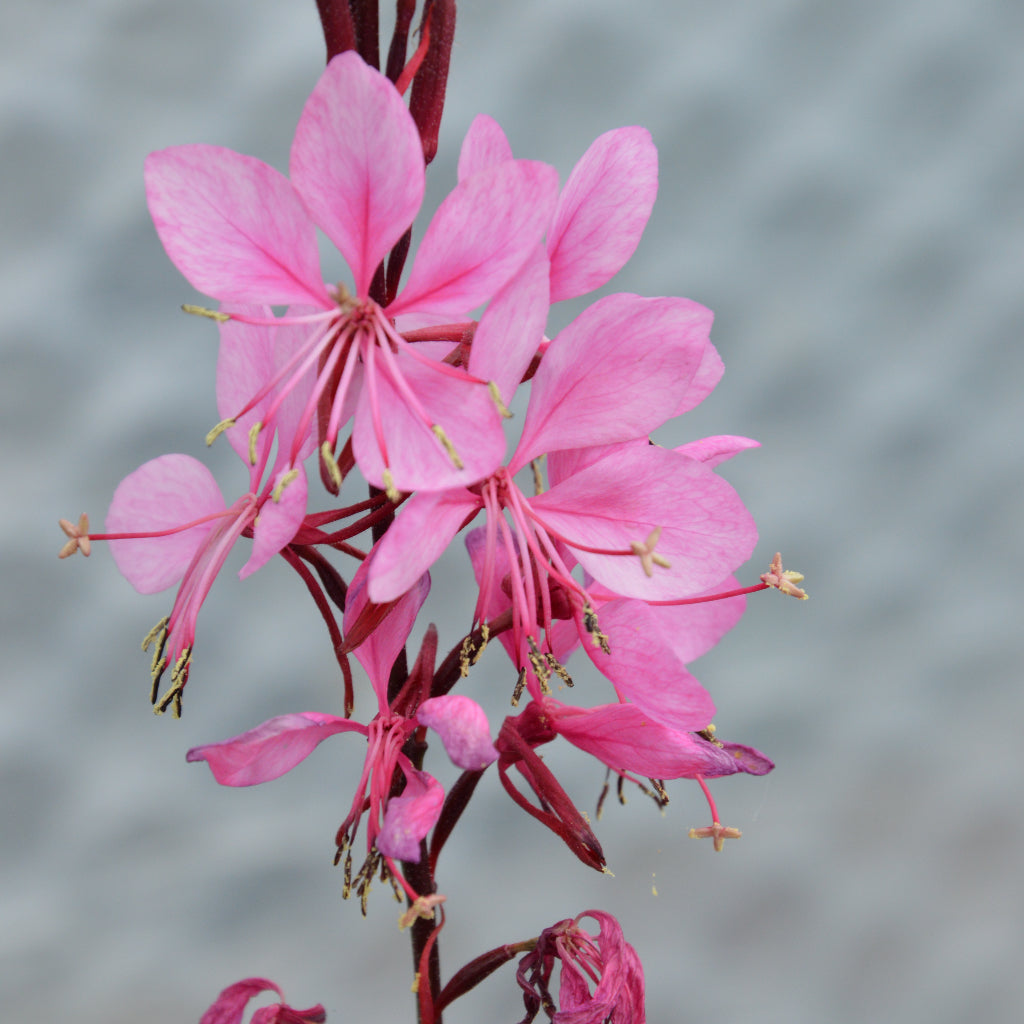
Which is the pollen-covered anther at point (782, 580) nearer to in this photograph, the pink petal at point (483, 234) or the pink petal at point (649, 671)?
the pink petal at point (649, 671)

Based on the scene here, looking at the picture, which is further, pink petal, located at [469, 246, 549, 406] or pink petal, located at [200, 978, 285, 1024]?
pink petal, located at [200, 978, 285, 1024]

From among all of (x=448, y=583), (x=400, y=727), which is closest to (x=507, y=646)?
(x=400, y=727)

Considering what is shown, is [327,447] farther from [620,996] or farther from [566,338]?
[620,996]

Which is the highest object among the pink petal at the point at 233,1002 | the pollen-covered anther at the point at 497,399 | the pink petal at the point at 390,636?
the pollen-covered anther at the point at 497,399

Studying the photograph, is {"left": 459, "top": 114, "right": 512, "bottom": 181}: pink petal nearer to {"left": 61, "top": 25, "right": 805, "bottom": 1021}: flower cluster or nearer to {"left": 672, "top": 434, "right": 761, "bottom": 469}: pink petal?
{"left": 61, "top": 25, "right": 805, "bottom": 1021}: flower cluster

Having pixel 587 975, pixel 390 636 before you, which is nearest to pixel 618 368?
pixel 390 636

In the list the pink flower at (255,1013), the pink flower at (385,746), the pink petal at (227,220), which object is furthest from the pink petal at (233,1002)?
the pink petal at (227,220)

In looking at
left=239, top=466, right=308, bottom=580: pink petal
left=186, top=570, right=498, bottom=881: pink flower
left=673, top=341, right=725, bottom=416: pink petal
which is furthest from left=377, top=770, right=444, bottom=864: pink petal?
left=673, top=341, right=725, bottom=416: pink petal
